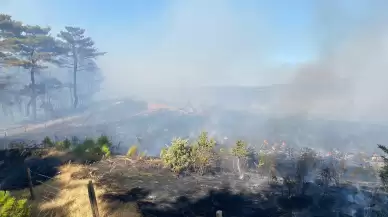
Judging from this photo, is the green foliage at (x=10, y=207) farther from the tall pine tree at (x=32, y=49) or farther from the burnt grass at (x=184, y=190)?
the tall pine tree at (x=32, y=49)

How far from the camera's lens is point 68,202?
41.5ft

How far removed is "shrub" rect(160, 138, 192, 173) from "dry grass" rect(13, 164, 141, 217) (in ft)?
16.5

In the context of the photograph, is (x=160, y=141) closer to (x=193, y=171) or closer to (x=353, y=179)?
(x=193, y=171)

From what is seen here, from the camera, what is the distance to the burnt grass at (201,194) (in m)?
12.8

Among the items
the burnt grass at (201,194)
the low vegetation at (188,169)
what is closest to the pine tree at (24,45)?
the low vegetation at (188,169)

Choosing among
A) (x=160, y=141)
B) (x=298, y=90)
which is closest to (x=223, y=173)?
(x=160, y=141)

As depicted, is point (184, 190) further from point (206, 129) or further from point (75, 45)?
point (75, 45)

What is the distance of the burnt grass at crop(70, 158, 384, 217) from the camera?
1284 cm

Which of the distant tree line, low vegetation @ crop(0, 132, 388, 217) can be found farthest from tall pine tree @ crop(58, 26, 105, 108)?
low vegetation @ crop(0, 132, 388, 217)

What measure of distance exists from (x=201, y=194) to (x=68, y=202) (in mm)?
6064

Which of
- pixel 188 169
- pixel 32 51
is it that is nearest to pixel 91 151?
pixel 188 169

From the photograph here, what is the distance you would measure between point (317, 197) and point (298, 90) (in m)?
50.2

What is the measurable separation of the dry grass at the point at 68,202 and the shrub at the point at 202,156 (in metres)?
6.08

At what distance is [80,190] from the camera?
13.3 metres
